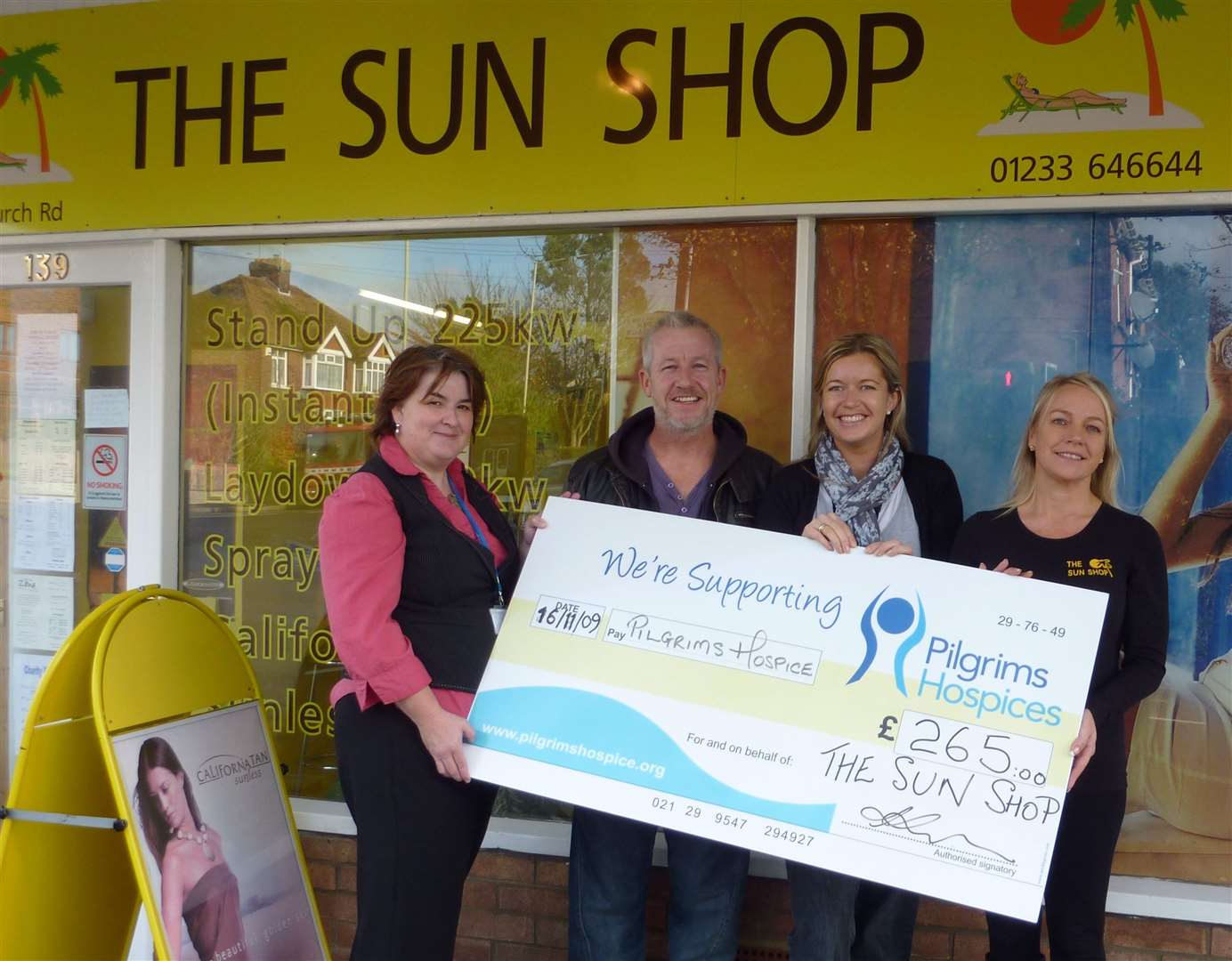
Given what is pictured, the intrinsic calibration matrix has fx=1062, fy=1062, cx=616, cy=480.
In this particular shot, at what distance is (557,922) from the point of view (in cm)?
362

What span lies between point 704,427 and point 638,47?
4.58ft

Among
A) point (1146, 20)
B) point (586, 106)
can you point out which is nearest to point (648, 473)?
point (586, 106)

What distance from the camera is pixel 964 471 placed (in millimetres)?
3424

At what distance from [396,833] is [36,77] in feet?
10.7

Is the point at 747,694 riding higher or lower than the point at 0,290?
lower

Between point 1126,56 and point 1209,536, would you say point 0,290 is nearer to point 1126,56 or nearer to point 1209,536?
point 1126,56

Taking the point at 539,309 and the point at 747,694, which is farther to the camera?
the point at 539,309

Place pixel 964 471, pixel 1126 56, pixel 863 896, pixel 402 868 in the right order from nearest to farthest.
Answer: pixel 402 868
pixel 863 896
pixel 1126 56
pixel 964 471

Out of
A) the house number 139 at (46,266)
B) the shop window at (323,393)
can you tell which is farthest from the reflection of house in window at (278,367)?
the house number 139 at (46,266)

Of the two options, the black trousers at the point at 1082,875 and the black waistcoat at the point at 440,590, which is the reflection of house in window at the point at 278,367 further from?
the black trousers at the point at 1082,875

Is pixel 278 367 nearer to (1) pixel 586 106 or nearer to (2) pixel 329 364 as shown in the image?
(2) pixel 329 364

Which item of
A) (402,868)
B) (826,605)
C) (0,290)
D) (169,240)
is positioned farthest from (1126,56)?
(0,290)

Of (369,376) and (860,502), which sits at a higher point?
(369,376)

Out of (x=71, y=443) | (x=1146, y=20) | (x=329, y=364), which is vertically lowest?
(x=71, y=443)
